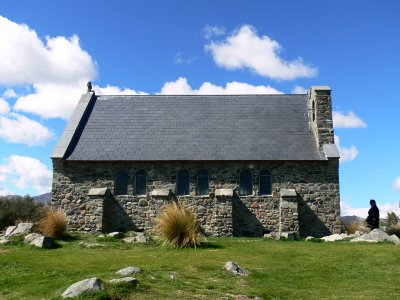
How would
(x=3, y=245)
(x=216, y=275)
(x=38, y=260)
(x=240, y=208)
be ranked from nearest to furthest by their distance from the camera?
(x=216, y=275), (x=38, y=260), (x=3, y=245), (x=240, y=208)

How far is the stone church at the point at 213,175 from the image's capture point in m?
21.8

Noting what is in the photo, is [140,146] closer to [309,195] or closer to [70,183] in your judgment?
[70,183]

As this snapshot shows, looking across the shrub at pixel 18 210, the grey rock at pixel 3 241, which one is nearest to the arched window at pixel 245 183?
the shrub at pixel 18 210

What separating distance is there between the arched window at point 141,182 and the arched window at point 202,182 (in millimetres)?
2854

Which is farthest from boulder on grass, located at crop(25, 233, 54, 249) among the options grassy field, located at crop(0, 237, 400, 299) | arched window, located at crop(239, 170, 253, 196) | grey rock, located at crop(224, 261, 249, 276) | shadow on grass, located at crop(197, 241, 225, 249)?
arched window, located at crop(239, 170, 253, 196)

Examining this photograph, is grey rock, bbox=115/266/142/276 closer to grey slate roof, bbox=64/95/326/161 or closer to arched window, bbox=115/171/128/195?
grey slate roof, bbox=64/95/326/161

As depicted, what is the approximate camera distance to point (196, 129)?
2438 centimetres

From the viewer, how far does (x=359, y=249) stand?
15.0 m

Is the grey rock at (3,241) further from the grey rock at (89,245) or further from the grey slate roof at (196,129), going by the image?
the grey slate roof at (196,129)

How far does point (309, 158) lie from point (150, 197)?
847cm

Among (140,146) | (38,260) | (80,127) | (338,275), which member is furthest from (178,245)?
(80,127)

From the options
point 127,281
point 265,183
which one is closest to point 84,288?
point 127,281

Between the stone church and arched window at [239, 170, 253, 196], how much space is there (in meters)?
0.05

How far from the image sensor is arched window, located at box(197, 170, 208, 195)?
879 inches
